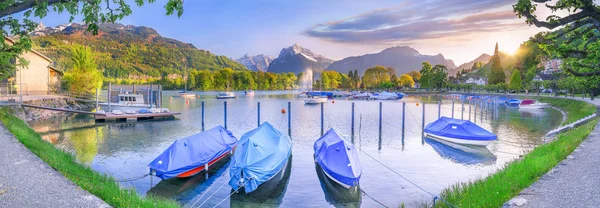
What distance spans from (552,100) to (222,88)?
5616 inches

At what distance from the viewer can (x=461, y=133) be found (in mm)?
26891

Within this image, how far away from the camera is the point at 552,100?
65.9 metres

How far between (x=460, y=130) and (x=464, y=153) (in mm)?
2948

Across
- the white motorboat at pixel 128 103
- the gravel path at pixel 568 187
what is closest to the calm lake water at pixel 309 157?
the gravel path at pixel 568 187

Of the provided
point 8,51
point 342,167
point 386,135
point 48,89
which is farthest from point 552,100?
point 48,89

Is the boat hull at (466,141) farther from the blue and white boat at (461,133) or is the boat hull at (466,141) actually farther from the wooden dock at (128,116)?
the wooden dock at (128,116)

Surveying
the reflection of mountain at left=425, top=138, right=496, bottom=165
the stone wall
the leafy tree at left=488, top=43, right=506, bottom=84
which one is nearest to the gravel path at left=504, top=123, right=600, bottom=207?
the reflection of mountain at left=425, top=138, right=496, bottom=165

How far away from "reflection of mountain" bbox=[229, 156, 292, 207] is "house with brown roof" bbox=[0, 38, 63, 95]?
43002 millimetres

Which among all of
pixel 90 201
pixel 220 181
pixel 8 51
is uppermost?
pixel 8 51

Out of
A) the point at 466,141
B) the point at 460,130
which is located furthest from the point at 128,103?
the point at 466,141

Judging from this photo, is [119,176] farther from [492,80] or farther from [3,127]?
[492,80]

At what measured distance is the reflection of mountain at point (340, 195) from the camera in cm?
1455

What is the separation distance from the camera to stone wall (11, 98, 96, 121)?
3759 centimetres

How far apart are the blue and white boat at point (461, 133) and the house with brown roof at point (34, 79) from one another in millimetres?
48236
